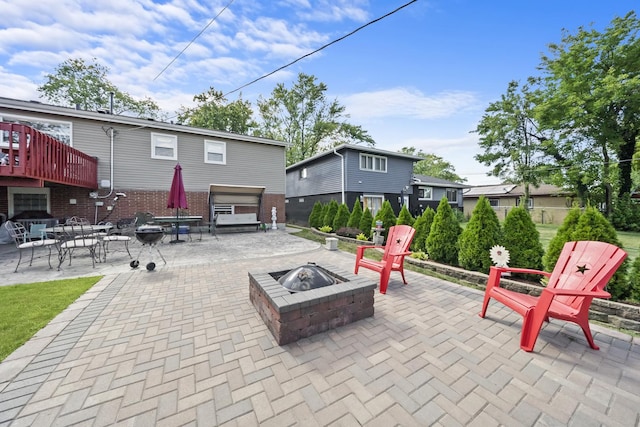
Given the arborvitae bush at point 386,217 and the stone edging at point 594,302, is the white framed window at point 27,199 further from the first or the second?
the stone edging at point 594,302

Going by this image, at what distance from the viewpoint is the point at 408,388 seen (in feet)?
5.96

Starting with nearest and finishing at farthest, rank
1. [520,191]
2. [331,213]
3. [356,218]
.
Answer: [356,218] < [331,213] < [520,191]

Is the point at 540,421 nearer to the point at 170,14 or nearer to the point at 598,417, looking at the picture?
the point at 598,417

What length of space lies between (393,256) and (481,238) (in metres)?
2.17

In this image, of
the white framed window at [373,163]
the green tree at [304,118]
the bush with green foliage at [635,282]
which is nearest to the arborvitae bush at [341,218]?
the white framed window at [373,163]

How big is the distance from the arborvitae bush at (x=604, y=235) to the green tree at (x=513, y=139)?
65.2 ft

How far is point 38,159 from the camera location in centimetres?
618

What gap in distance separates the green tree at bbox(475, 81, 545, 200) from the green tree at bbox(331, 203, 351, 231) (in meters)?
17.4

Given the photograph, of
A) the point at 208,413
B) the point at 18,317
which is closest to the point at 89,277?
the point at 18,317

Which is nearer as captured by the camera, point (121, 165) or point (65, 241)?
point (65, 241)

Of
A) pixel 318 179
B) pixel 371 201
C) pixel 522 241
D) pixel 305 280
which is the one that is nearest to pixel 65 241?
pixel 305 280

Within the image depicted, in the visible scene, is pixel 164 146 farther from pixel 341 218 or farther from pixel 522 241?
pixel 522 241

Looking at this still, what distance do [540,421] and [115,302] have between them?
4.76 metres

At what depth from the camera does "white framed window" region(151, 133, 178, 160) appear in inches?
416
